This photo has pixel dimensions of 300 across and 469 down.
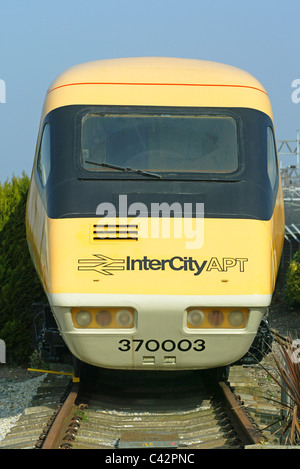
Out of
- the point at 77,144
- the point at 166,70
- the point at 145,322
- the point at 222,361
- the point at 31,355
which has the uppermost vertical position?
the point at 166,70

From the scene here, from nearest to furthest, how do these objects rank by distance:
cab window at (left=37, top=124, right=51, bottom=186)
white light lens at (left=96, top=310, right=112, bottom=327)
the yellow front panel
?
the yellow front panel, white light lens at (left=96, top=310, right=112, bottom=327), cab window at (left=37, top=124, right=51, bottom=186)

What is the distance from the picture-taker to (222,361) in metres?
6.85

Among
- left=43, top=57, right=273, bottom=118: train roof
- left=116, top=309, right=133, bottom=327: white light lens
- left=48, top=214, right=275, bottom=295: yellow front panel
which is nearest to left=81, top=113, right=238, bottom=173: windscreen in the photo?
left=43, top=57, right=273, bottom=118: train roof

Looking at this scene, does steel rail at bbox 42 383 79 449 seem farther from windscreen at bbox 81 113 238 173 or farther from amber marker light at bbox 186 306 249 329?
windscreen at bbox 81 113 238 173

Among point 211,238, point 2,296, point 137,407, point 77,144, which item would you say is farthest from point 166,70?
point 2,296

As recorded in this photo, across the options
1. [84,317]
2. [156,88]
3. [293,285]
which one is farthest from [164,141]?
[293,285]

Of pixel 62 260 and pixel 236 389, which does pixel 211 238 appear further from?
pixel 236 389

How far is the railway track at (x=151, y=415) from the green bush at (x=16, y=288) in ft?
13.1

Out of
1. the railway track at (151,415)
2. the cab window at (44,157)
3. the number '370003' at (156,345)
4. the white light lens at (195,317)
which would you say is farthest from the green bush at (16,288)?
the white light lens at (195,317)

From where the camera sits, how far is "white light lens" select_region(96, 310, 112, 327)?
21.6 ft

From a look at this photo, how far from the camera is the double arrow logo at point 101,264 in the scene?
6496mm

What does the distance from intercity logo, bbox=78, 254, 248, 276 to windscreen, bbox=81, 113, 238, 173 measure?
1049 mm
